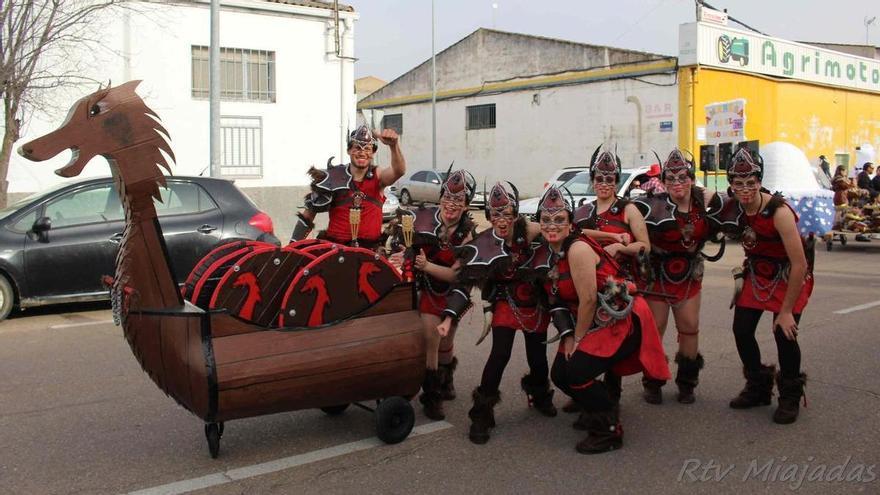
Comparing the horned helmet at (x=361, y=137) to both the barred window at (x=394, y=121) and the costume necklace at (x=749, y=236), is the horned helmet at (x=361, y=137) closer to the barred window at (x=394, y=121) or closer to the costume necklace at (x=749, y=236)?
the costume necklace at (x=749, y=236)

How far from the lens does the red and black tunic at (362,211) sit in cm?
560

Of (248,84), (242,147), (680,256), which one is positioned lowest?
(680,256)

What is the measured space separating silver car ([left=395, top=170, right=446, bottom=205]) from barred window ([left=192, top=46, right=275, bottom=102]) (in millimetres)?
11533

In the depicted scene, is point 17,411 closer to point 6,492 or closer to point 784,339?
point 6,492

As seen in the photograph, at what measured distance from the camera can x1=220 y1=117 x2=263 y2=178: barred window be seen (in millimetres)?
16688

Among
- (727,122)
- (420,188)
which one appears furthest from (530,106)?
(727,122)

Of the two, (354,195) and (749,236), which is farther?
(354,195)

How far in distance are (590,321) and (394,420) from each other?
4.13 feet

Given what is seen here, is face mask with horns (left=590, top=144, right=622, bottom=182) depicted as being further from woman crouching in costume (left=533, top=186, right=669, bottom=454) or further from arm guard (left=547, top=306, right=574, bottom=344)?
arm guard (left=547, top=306, right=574, bottom=344)

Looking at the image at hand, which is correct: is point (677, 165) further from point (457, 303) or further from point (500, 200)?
point (457, 303)

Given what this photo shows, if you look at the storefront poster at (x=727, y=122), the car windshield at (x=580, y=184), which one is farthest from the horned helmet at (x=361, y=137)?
the storefront poster at (x=727, y=122)

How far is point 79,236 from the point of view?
883 cm

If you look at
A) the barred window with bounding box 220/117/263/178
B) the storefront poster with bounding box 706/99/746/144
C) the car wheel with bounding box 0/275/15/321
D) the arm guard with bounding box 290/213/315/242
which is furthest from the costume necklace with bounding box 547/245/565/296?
the storefront poster with bounding box 706/99/746/144

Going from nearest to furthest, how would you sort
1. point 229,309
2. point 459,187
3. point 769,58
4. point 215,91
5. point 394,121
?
1. point 229,309
2. point 459,187
3. point 215,91
4. point 769,58
5. point 394,121
